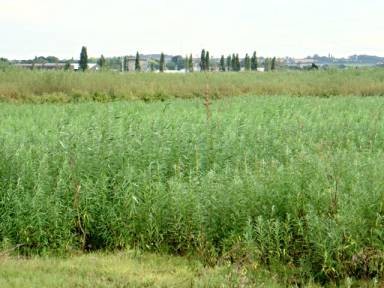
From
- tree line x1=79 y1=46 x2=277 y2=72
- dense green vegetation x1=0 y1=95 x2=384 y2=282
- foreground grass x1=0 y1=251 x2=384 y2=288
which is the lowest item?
foreground grass x1=0 y1=251 x2=384 y2=288

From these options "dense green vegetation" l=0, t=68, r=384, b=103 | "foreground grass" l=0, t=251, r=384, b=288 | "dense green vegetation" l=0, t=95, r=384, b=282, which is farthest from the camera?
"dense green vegetation" l=0, t=68, r=384, b=103

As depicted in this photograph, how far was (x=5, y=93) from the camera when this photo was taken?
2825 cm

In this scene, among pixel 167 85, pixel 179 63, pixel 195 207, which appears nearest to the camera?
pixel 195 207

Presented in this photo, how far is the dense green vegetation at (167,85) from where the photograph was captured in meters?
29.4

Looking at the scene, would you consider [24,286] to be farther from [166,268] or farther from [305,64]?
[305,64]

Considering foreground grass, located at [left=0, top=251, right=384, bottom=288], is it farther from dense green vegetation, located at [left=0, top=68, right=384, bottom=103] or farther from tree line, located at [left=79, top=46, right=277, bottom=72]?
dense green vegetation, located at [left=0, top=68, right=384, bottom=103]

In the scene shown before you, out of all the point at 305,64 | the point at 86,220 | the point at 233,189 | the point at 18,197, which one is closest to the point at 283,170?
the point at 233,189

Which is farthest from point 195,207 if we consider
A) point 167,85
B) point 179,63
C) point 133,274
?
point 179,63

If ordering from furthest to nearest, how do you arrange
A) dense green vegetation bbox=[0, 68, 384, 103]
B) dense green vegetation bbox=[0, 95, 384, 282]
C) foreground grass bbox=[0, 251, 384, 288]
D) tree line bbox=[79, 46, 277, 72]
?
dense green vegetation bbox=[0, 68, 384, 103] → tree line bbox=[79, 46, 277, 72] → dense green vegetation bbox=[0, 95, 384, 282] → foreground grass bbox=[0, 251, 384, 288]

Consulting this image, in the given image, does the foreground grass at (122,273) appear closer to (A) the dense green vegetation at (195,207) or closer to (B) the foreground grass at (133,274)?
(B) the foreground grass at (133,274)

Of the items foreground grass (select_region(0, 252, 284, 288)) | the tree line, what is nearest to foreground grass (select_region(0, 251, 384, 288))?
foreground grass (select_region(0, 252, 284, 288))

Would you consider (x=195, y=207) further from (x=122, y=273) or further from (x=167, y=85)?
(x=167, y=85)

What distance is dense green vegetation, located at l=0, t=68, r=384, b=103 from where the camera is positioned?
29359mm

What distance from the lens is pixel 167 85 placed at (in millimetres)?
33312
